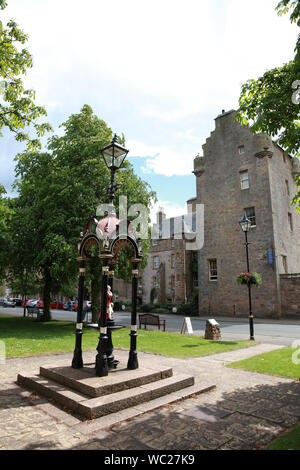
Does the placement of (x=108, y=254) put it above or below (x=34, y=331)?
above

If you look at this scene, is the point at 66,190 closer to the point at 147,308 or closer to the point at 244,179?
the point at 244,179

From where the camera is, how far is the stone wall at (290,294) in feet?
82.2

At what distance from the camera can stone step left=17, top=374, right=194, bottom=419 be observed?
4793 millimetres

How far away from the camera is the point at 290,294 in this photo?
83.7 feet

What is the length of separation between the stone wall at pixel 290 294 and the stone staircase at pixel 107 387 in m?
21.9

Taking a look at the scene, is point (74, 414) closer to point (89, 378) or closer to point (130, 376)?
point (89, 378)

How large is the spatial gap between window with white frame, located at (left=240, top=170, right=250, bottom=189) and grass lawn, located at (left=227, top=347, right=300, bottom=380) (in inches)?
850

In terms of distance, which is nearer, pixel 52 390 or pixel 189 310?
pixel 52 390

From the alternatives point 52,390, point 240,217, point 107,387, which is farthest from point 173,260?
point 107,387

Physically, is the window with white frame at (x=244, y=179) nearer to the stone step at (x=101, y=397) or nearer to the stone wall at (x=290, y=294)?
the stone wall at (x=290, y=294)

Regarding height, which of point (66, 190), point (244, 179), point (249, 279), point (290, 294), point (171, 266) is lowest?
point (290, 294)

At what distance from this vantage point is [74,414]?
4867mm

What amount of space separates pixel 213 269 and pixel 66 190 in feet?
63.6

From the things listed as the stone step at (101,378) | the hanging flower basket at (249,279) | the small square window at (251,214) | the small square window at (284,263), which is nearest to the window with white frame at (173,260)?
the small square window at (251,214)
